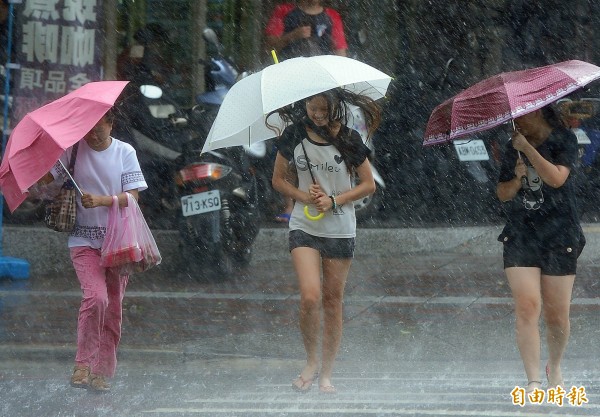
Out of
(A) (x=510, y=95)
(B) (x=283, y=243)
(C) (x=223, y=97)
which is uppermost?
(A) (x=510, y=95)

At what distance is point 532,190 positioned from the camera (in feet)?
19.7

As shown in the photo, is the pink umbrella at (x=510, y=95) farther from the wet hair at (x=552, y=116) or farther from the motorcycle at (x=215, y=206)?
the motorcycle at (x=215, y=206)

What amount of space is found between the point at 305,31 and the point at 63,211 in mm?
4430

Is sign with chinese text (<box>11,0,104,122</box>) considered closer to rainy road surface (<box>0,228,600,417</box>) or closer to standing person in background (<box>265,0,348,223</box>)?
rainy road surface (<box>0,228,600,417</box>)

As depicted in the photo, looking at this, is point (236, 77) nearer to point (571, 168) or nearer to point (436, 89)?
point (436, 89)

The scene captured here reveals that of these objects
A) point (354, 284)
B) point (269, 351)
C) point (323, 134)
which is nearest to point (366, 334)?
point (269, 351)

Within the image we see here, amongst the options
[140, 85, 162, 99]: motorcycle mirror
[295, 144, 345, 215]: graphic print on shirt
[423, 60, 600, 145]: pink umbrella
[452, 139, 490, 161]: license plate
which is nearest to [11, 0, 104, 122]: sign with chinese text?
[140, 85, 162, 99]: motorcycle mirror

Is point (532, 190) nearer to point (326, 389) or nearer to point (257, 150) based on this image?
point (326, 389)

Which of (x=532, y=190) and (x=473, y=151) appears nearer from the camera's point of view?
(x=532, y=190)

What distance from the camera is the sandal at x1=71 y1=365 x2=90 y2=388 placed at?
635 cm

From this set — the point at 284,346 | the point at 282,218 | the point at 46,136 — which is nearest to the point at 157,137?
the point at 282,218

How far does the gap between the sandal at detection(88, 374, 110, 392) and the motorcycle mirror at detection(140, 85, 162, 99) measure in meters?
4.68

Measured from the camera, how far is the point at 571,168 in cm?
597

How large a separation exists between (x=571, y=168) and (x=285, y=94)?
61.3 inches
